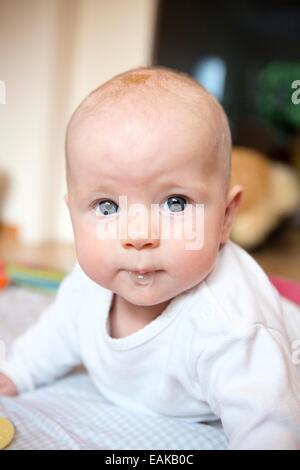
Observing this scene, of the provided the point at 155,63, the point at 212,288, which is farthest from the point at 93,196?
the point at 155,63

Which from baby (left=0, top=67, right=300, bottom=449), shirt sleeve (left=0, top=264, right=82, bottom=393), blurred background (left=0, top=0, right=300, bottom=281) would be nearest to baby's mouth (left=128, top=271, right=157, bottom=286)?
baby (left=0, top=67, right=300, bottom=449)

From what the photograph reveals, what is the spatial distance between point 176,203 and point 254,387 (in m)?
0.20

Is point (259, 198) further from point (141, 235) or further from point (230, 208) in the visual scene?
point (141, 235)

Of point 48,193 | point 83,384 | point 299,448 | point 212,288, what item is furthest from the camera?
point 48,193

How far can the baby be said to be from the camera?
53 centimetres

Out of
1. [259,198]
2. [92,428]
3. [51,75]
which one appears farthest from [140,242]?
[51,75]

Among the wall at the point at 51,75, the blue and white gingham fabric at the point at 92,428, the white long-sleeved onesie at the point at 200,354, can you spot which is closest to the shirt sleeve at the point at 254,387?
the white long-sleeved onesie at the point at 200,354

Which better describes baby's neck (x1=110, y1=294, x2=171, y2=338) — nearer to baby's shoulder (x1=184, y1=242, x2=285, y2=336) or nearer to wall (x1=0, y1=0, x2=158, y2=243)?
baby's shoulder (x1=184, y1=242, x2=285, y2=336)

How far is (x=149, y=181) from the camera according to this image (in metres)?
0.53

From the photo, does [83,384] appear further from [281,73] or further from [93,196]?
[281,73]

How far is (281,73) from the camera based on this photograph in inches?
104

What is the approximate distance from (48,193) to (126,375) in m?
1.91

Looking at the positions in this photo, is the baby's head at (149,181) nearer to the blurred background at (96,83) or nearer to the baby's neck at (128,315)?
the baby's neck at (128,315)

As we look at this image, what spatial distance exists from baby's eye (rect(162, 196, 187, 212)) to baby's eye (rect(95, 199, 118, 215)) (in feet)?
0.19
